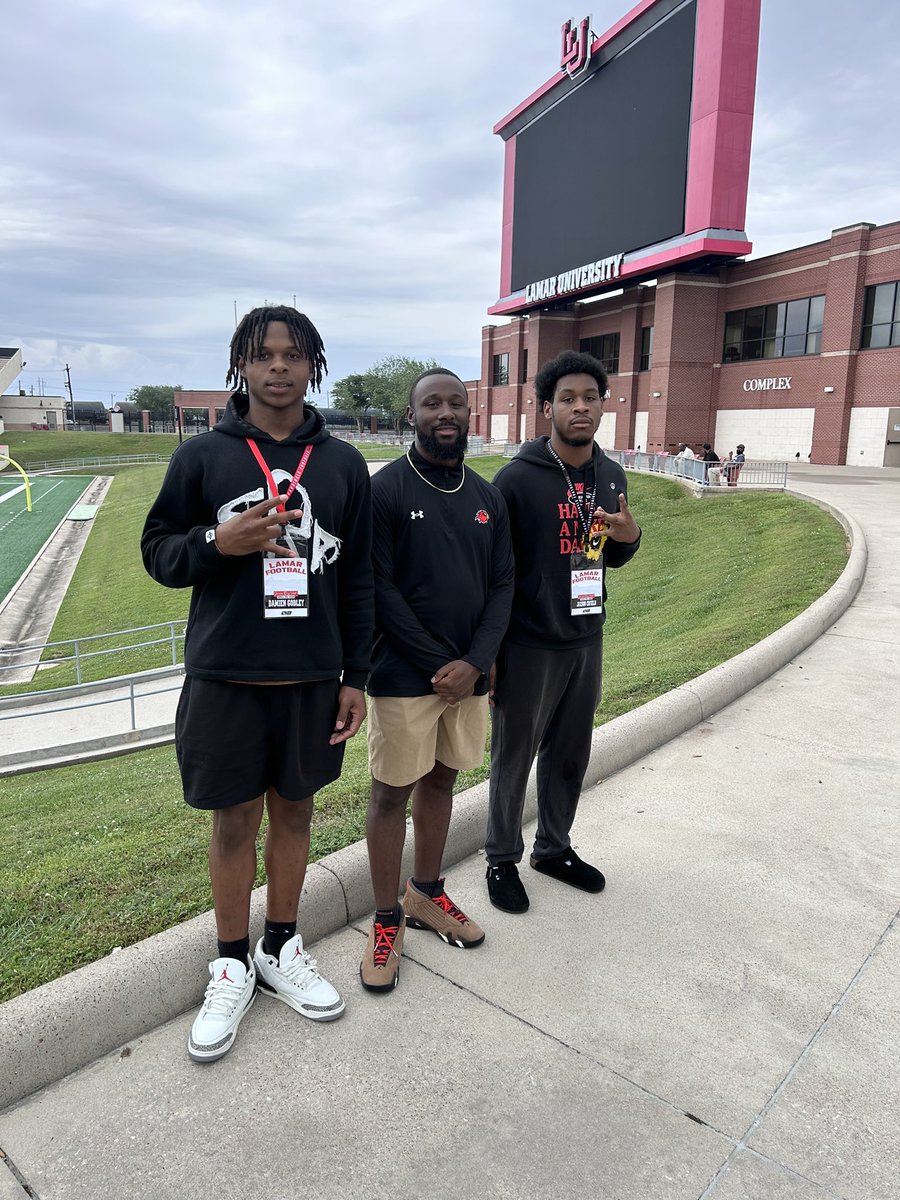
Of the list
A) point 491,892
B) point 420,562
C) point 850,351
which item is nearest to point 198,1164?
point 491,892

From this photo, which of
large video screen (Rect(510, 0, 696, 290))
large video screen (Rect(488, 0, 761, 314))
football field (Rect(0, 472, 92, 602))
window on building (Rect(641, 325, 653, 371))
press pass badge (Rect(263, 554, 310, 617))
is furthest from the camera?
window on building (Rect(641, 325, 653, 371))

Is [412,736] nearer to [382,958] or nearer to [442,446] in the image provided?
[382,958]

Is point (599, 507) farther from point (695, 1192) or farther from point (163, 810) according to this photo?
point (163, 810)

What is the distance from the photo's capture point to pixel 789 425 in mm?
37188

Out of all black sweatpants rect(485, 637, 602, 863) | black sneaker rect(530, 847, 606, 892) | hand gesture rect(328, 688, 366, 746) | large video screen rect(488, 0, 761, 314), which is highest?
large video screen rect(488, 0, 761, 314)

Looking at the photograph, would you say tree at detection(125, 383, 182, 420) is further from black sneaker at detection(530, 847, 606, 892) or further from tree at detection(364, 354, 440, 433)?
black sneaker at detection(530, 847, 606, 892)

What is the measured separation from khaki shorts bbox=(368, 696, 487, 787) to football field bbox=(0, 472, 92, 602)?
28779mm

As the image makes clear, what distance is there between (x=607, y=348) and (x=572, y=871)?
49.8 metres

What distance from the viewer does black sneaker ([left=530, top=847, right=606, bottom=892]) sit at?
3506 millimetres

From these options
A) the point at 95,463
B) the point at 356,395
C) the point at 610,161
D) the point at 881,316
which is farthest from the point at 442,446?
the point at 356,395

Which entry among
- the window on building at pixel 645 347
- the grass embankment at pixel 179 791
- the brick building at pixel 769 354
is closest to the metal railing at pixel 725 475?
the grass embankment at pixel 179 791

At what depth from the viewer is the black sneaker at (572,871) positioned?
138 inches

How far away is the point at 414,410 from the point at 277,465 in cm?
72

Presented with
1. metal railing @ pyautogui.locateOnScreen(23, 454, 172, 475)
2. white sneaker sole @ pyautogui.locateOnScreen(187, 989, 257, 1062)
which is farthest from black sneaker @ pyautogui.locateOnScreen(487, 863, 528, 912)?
metal railing @ pyautogui.locateOnScreen(23, 454, 172, 475)
